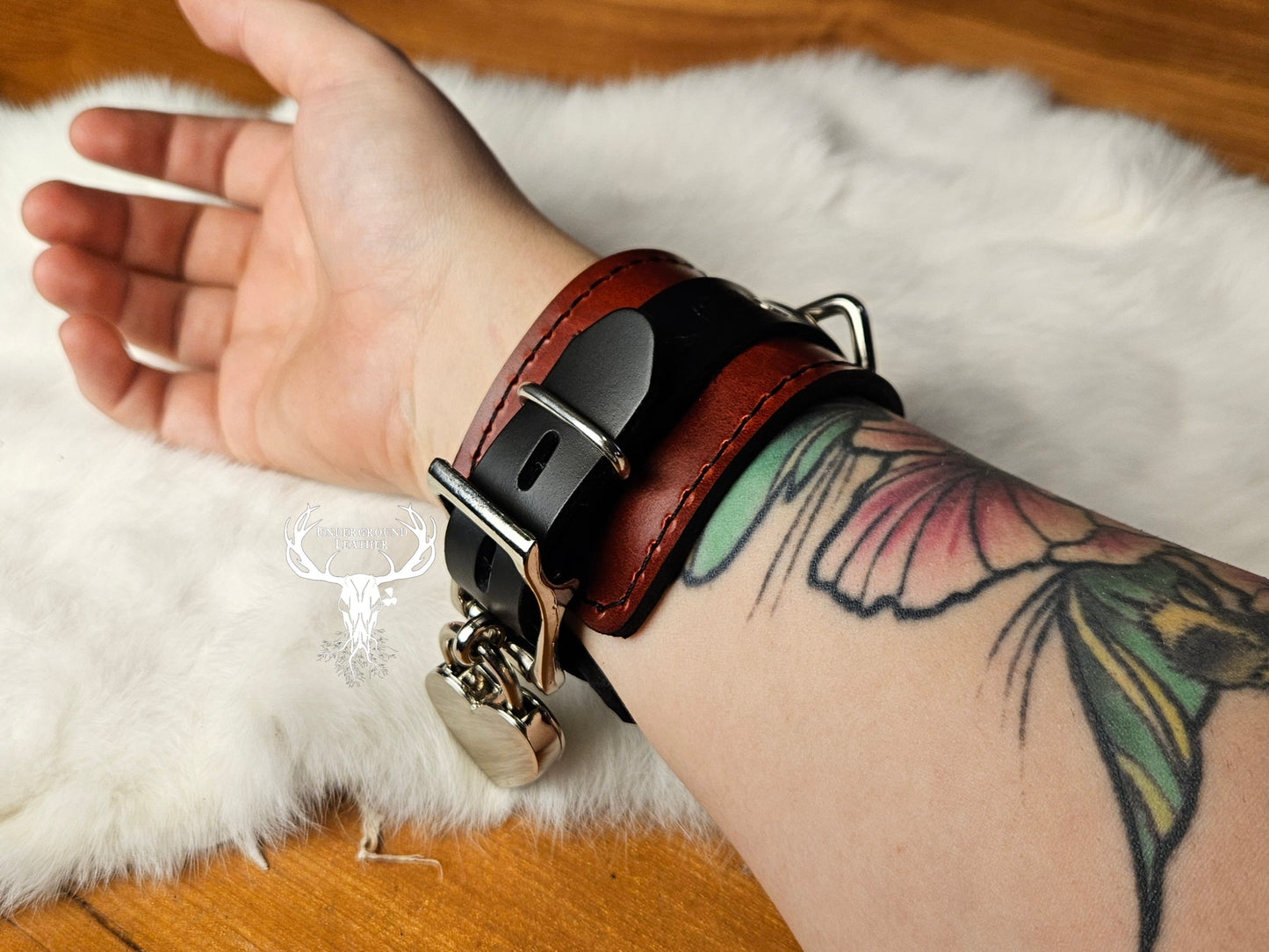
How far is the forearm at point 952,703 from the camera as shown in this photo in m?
0.33

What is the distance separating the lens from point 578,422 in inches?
17.9

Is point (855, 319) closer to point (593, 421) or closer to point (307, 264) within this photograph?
point (593, 421)

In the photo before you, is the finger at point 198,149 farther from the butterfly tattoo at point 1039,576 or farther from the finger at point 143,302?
the butterfly tattoo at point 1039,576

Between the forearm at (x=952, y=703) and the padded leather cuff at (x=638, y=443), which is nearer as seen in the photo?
the forearm at (x=952, y=703)

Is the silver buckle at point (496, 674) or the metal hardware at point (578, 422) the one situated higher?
the metal hardware at point (578, 422)

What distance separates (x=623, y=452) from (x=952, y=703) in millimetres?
184

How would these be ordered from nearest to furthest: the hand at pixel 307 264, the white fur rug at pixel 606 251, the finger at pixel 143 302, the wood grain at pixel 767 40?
the white fur rug at pixel 606 251
the hand at pixel 307 264
the finger at pixel 143 302
the wood grain at pixel 767 40

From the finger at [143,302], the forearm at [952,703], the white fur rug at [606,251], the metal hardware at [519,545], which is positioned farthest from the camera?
the finger at [143,302]

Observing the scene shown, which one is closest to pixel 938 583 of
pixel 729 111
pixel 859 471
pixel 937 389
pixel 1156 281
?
pixel 859 471

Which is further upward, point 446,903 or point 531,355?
point 531,355

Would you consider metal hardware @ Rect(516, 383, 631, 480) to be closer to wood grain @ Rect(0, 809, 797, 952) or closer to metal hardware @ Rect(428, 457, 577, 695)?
metal hardware @ Rect(428, 457, 577, 695)

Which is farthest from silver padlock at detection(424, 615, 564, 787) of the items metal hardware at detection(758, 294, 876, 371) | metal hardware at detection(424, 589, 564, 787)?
metal hardware at detection(758, 294, 876, 371)

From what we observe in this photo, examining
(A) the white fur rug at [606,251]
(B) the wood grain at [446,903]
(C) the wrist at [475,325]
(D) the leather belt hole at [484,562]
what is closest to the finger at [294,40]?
(A) the white fur rug at [606,251]

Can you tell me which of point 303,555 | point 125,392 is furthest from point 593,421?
point 125,392
